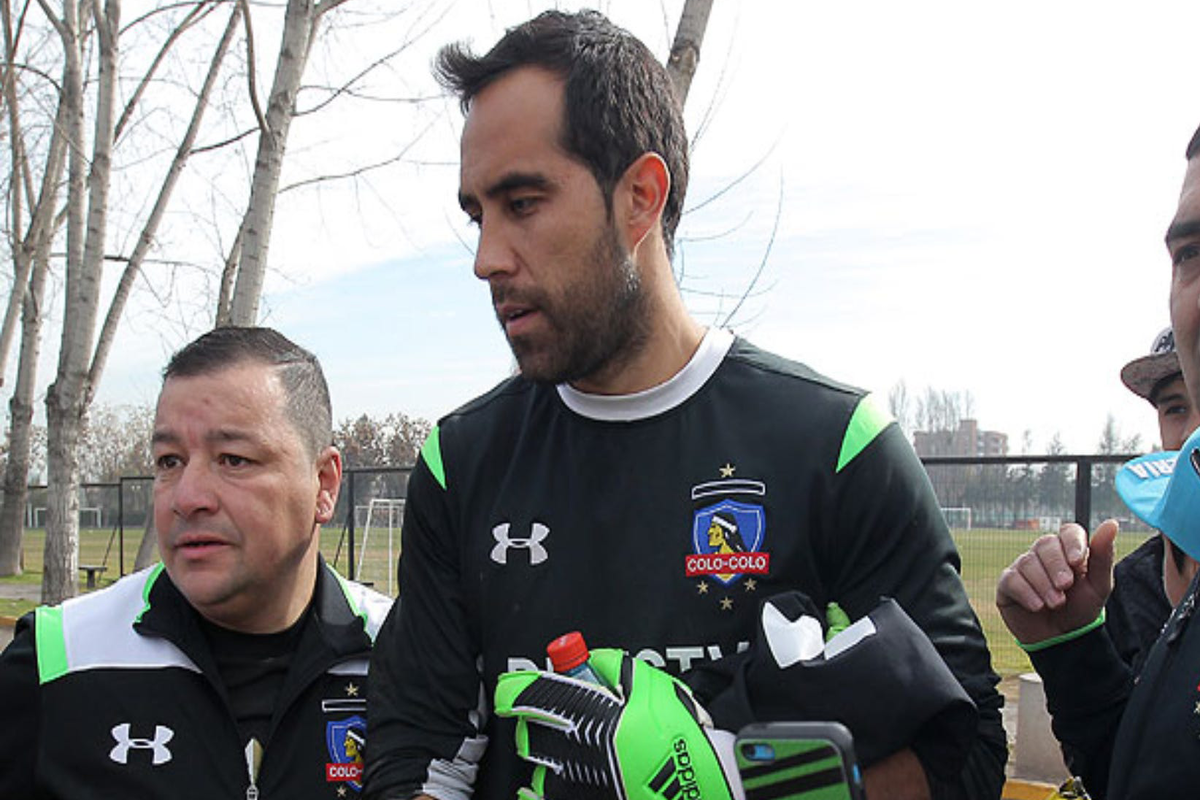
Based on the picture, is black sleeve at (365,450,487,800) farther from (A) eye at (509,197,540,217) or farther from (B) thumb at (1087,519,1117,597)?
(B) thumb at (1087,519,1117,597)

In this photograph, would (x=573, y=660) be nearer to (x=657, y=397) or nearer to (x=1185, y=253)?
(x=657, y=397)

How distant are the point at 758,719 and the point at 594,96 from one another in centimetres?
116

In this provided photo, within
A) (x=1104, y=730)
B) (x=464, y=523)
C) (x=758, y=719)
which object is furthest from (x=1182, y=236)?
(x=464, y=523)

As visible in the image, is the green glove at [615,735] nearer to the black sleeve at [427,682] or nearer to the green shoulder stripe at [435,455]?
the black sleeve at [427,682]

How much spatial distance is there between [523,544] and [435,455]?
0.97ft

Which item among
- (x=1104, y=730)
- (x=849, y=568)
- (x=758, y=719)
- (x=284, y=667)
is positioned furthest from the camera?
(x=284, y=667)

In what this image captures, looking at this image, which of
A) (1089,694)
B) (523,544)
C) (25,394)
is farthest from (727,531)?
(25,394)

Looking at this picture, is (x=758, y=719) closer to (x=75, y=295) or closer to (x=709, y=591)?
(x=709, y=591)

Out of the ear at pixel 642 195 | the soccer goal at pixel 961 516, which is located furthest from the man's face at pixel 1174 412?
the soccer goal at pixel 961 516

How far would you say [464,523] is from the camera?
2.24m

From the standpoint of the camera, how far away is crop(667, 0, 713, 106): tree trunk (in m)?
4.87

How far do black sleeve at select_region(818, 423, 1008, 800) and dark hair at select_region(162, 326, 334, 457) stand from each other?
1.48 metres

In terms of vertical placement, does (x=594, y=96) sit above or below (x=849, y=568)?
above

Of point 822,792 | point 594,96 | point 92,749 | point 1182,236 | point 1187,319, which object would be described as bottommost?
point 92,749
